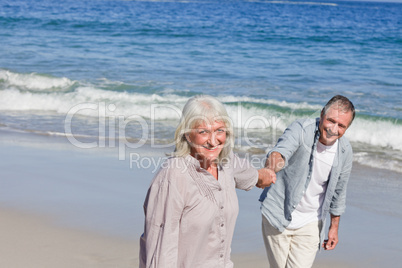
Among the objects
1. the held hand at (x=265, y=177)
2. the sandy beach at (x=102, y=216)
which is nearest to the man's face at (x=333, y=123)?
the held hand at (x=265, y=177)

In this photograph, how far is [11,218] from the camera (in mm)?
5652

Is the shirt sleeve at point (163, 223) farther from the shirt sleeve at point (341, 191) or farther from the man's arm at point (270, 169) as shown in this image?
the shirt sleeve at point (341, 191)

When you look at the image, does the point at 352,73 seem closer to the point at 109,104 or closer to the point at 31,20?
the point at 109,104

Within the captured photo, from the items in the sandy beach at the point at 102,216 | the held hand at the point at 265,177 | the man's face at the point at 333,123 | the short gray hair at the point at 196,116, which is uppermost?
the short gray hair at the point at 196,116

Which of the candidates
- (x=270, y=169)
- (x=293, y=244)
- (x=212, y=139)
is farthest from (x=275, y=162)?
(x=212, y=139)

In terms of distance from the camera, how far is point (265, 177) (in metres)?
3.17

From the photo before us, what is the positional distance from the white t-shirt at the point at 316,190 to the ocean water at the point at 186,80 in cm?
481

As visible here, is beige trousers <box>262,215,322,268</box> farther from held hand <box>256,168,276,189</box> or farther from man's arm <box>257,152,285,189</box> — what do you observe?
held hand <box>256,168,276,189</box>

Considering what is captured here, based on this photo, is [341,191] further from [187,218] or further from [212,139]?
[187,218]

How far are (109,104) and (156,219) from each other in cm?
1069

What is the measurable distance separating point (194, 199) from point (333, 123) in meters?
1.49

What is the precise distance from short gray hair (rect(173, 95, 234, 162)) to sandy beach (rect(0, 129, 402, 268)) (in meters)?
2.47

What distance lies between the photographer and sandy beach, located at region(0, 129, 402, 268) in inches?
195

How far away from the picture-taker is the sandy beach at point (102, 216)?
4961mm
